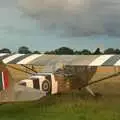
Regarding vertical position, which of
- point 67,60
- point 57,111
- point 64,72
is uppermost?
point 67,60

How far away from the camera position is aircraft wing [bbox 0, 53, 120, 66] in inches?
773

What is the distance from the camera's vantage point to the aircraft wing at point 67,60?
19.6 metres

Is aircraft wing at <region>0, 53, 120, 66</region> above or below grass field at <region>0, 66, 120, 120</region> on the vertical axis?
above

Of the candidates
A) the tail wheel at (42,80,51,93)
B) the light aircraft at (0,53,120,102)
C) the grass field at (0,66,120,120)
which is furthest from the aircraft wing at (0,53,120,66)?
the grass field at (0,66,120,120)

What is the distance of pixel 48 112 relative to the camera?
12.6m

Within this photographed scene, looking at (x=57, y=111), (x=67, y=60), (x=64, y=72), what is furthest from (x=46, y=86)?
(x=67, y=60)

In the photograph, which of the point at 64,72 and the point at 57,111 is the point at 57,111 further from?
the point at 64,72

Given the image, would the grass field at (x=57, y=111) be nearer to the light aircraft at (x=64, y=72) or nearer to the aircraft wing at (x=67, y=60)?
the light aircraft at (x=64, y=72)

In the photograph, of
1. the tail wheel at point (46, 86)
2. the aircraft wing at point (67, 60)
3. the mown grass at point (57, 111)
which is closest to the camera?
the mown grass at point (57, 111)

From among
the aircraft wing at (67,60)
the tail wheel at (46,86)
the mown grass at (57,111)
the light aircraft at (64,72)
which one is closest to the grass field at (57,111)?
the mown grass at (57,111)

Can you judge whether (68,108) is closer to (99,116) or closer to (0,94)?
(99,116)

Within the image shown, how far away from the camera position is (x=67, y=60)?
68.3 feet

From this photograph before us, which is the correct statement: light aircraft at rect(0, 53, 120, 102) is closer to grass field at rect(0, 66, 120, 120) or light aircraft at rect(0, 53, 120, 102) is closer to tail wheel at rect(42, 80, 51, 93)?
tail wheel at rect(42, 80, 51, 93)

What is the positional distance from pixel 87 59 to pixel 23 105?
7.13 meters
